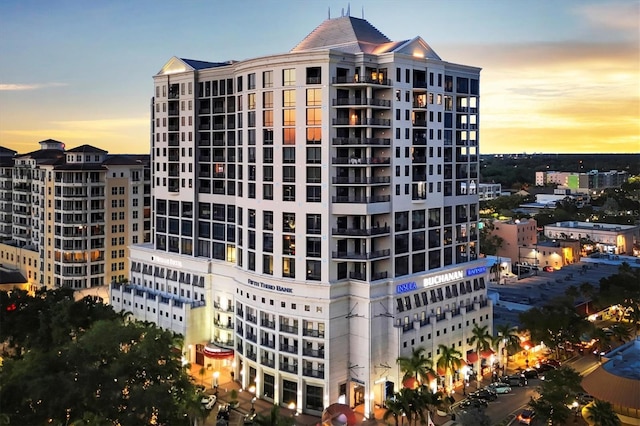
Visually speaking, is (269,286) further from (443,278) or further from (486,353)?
(486,353)

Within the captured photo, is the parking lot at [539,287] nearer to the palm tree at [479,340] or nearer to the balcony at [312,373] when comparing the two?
the palm tree at [479,340]

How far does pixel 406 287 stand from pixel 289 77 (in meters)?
26.3

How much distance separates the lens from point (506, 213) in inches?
7751

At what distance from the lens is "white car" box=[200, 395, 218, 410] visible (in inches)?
2441

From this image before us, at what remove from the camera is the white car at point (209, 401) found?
62000mm

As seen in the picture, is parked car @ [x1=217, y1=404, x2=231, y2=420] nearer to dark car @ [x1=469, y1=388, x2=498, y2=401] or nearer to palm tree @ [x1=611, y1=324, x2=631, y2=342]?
dark car @ [x1=469, y1=388, x2=498, y2=401]

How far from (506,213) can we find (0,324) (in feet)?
517

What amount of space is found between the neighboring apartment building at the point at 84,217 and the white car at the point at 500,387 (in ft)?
213

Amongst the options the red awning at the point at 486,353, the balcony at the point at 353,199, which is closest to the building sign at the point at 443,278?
the red awning at the point at 486,353

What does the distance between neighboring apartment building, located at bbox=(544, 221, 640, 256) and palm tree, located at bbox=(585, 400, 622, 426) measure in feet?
351

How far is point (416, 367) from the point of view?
205ft

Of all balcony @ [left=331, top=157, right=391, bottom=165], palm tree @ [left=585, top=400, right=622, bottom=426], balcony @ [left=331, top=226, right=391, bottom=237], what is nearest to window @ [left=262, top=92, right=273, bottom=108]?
balcony @ [left=331, top=157, right=391, bottom=165]

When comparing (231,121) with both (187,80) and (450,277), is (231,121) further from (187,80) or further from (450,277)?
(450,277)

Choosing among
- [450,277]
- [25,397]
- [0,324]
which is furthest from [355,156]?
[0,324]
